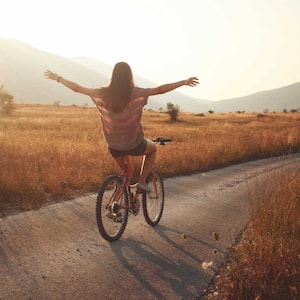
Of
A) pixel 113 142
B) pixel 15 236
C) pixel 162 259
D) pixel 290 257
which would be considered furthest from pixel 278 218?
pixel 15 236

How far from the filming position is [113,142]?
559cm

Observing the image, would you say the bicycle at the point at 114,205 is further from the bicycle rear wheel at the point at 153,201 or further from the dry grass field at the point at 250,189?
the dry grass field at the point at 250,189

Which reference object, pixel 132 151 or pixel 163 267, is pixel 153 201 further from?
pixel 163 267

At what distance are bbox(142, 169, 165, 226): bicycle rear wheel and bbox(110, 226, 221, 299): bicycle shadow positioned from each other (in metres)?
0.69

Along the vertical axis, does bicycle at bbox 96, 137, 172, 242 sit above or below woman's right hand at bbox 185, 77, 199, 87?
below

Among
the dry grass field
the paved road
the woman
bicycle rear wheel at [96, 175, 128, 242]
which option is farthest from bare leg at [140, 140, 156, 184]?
the dry grass field

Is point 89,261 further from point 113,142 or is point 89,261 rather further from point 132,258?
point 113,142

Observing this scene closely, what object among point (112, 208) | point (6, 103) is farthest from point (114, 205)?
point (6, 103)

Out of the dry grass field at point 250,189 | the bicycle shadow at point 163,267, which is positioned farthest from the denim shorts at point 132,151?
the dry grass field at point 250,189

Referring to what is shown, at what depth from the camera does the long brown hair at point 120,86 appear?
5156mm

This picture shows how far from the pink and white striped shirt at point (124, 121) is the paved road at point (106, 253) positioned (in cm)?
153

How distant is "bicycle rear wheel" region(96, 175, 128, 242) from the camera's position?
5449 mm

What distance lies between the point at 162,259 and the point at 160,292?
0.97 meters

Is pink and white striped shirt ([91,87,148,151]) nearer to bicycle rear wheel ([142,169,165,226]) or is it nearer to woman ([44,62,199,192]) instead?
woman ([44,62,199,192])
